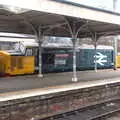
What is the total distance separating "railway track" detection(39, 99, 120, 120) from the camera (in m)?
12.6

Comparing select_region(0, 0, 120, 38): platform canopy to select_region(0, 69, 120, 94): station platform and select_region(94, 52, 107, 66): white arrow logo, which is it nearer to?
select_region(0, 69, 120, 94): station platform

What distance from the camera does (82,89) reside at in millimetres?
14836

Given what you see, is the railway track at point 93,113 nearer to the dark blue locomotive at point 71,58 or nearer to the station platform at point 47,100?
the station platform at point 47,100

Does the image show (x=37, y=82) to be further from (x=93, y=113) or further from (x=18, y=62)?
(x=18, y=62)

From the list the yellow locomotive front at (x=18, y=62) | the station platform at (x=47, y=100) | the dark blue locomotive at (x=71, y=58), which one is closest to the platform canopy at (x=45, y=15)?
the yellow locomotive front at (x=18, y=62)

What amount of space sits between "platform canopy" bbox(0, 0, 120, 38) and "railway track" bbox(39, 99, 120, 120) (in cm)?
503

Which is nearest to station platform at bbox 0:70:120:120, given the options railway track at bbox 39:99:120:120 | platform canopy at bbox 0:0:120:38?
railway track at bbox 39:99:120:120

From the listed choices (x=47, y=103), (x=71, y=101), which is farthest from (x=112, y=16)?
(x=47, y=103)

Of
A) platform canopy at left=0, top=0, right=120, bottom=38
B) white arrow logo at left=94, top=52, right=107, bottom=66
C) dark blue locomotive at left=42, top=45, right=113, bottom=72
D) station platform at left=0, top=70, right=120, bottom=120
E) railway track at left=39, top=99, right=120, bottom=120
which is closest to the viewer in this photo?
station platform at left=0, top=70, right=120, bottom=120

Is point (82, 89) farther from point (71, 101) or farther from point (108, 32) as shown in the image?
point (108, 32)

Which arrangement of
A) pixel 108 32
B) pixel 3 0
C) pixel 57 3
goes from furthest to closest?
pixel 108 32 → pixel 57 3 → pixel 3 0

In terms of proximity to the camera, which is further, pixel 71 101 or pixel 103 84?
pixel 103 84

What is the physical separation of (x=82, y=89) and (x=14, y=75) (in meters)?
8.10

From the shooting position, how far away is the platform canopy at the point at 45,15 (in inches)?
503
